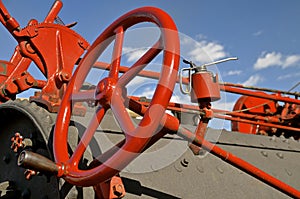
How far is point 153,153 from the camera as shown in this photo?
1.65 metres

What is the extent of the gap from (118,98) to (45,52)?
839 millimetres

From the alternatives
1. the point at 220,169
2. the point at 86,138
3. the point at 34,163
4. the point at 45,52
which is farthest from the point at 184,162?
the point at 45,52

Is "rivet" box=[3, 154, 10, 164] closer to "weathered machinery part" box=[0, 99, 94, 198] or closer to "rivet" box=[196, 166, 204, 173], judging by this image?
"weathered machinery part" box=[0, 99, 94, 198]

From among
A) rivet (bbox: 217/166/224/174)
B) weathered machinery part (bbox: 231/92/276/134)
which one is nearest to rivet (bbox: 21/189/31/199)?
rivet (bbox: 217/166/224/174)

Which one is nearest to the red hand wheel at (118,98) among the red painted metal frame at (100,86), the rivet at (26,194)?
the red painted metal frame at (100,86)

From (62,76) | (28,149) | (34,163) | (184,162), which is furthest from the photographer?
(62,76)

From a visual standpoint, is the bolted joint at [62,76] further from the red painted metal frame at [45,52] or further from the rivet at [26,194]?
the rivet at [26,194]

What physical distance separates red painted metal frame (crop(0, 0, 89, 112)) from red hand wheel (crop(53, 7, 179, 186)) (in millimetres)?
433

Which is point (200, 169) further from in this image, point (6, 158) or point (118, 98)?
point (6, 158)

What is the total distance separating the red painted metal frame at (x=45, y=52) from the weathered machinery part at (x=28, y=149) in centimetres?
15

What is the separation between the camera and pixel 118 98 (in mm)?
1171

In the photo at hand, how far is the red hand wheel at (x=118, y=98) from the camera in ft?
3.28

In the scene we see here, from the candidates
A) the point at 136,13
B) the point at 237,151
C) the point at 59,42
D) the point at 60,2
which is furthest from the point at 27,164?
the point at 60,2

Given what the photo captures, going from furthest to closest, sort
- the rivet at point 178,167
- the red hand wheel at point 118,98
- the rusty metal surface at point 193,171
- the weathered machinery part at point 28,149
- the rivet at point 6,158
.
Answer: the rivet at point 6,158 → the rivet at point 178,167 → the rusty metal surface at point 193,171 → the weathered machinery part at point 28,149 → the red hand wheel at point 118,98
